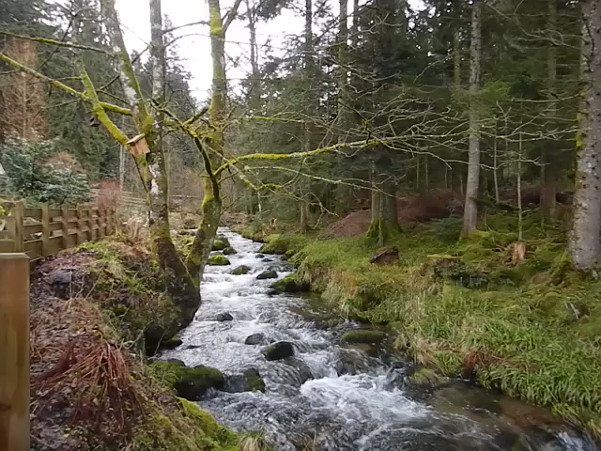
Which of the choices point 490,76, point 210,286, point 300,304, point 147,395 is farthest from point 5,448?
point 490,76

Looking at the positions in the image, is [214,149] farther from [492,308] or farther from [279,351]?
[492,308]

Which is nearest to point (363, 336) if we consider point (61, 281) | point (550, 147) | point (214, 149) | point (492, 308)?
point (492, 308)

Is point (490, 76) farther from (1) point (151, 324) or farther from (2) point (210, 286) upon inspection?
(1) point (151, 324)

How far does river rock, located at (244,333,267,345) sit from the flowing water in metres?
0.13

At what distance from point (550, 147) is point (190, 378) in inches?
413

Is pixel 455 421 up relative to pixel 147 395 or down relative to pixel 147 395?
down

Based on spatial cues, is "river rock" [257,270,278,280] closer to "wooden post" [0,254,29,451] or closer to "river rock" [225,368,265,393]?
"river rock" [225,368,265,393]

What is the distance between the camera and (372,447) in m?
5.15

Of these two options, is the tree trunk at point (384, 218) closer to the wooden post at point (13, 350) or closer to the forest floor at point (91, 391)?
the forest floor at point (91, 391)

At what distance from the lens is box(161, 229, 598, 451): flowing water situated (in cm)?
523

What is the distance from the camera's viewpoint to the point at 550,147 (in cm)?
1146

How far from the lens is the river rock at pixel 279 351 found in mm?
7539

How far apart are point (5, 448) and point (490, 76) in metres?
13.4

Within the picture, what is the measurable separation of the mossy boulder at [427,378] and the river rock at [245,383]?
2319mm
